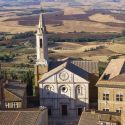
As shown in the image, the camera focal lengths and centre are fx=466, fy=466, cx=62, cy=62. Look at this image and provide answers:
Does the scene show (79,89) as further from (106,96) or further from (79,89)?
(106,96)

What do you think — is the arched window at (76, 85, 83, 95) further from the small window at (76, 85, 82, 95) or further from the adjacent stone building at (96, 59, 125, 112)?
the adjacent stone building at (96, 59, 125, 112)

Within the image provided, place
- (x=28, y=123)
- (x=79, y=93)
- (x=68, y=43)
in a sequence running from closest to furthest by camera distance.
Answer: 1. (x=28, y=123)
2. (x=79, y=93)
3. (x=68, y=43)

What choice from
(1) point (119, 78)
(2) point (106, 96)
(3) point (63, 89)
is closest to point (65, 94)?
(3) point (63, 89)

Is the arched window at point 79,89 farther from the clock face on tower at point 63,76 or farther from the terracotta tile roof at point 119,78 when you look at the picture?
the terracotta tile roof at point 119,78

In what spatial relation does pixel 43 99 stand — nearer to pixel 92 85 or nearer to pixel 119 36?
pixel 92 85

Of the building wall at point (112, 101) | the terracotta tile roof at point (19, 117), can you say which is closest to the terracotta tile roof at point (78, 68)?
the building wall at point (112, 101)

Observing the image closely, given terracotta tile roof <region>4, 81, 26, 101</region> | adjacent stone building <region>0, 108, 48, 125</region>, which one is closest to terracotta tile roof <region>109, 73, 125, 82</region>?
terracotta tile roof <region>4, 81, 26, 101</region>

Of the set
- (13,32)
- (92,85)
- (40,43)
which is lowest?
(13,32)

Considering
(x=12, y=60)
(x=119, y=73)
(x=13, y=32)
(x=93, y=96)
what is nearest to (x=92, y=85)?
(x=93, y=96)
